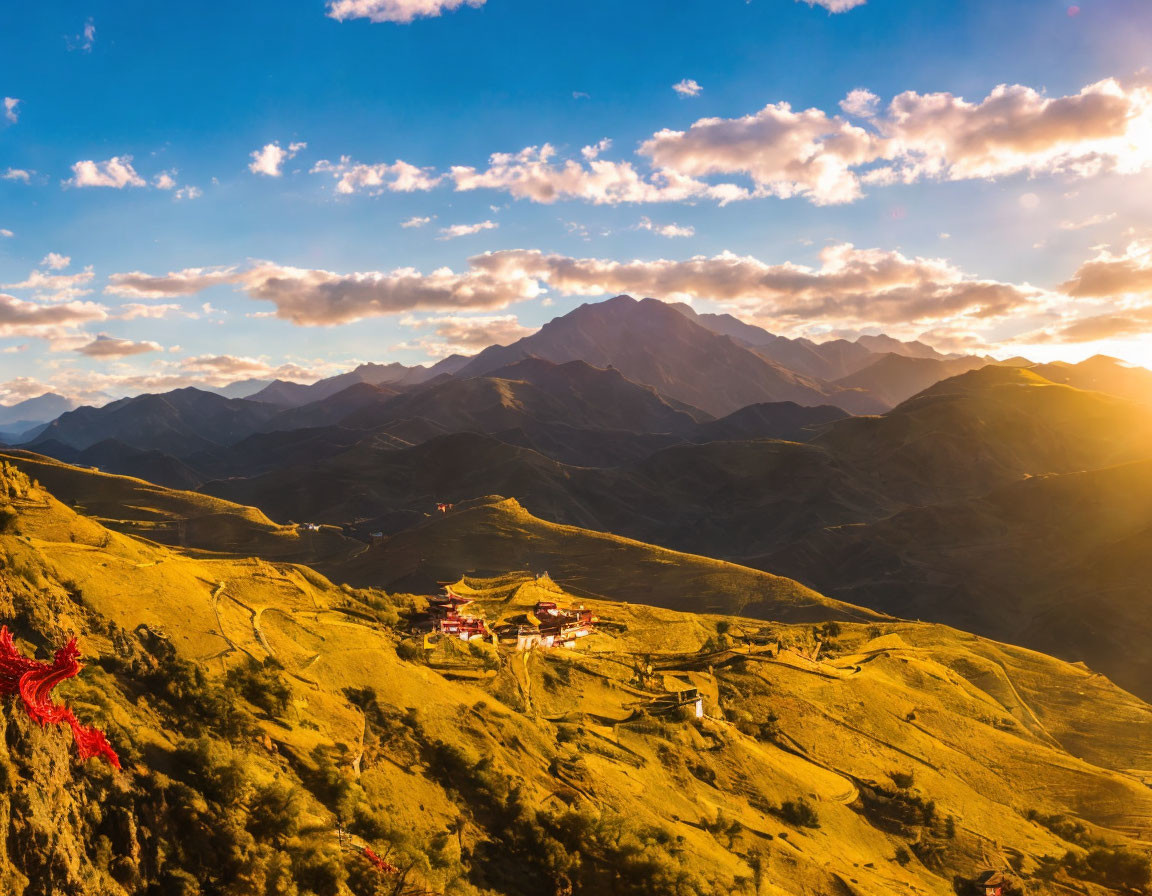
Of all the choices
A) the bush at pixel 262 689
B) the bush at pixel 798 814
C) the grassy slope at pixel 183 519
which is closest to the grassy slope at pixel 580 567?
the grassy slope at pixel 183 519

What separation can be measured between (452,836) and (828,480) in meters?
188

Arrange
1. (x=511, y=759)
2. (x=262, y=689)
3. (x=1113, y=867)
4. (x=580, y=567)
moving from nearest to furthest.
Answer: (x=262, y=689), (x=511, y=759), (x=1113, y=867), (x=580, y=567)

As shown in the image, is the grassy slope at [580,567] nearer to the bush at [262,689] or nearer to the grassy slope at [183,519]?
the grassy slope at [183,519]

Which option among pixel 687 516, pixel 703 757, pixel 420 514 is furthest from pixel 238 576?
pixel 687 516

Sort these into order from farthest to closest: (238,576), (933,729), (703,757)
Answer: (933,729), (703,757), (238,576)

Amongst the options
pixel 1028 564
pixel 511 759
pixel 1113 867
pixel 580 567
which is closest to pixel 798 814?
pixel 511 759

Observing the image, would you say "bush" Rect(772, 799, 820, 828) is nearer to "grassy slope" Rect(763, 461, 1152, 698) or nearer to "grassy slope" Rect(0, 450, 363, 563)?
"grassy slope" Rect(763, 461, 1152, 698)

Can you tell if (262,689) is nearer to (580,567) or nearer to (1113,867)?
(1113,867)

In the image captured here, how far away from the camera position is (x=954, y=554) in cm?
14850

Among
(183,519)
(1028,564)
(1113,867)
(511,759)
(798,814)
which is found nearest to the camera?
(511,759)

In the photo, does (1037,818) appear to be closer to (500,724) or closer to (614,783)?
(614,783)

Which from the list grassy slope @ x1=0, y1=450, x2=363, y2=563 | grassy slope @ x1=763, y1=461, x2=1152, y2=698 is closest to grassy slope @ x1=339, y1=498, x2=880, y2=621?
grassy slope @ x1=0, y1=450, x2=363, y2=563

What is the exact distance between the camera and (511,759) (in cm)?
2825

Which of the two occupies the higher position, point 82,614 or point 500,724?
point 82,614
